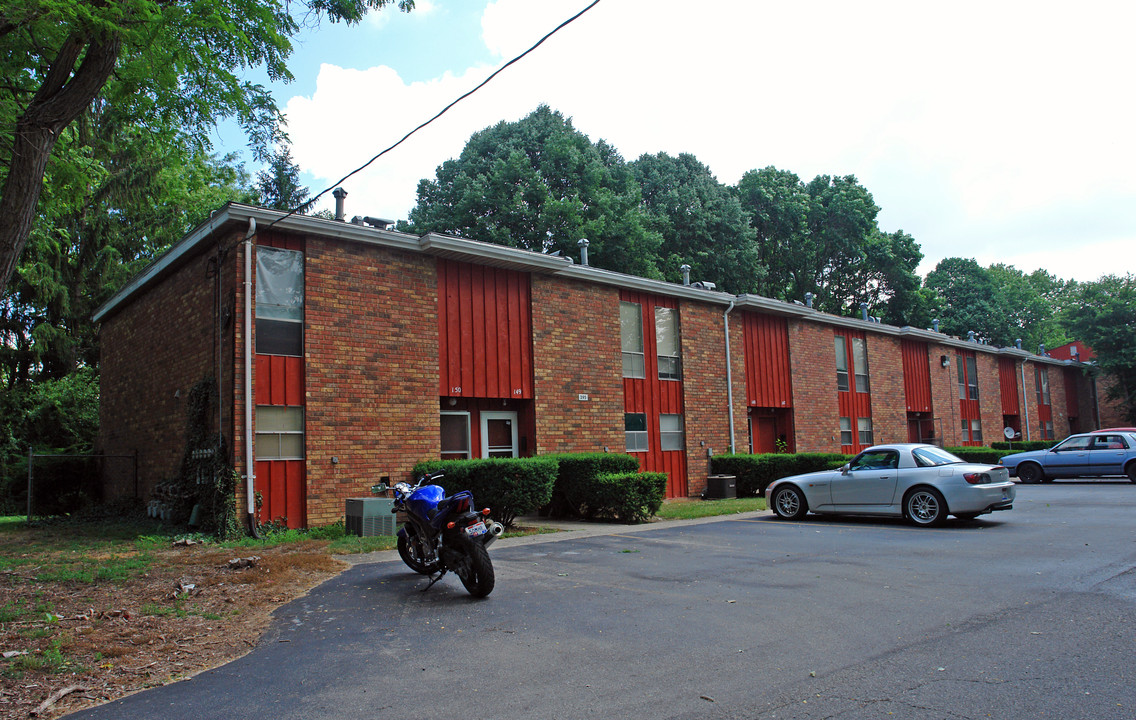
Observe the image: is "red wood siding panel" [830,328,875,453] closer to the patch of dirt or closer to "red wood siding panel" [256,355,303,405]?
"red wood siding panel" [256,355,303,405]

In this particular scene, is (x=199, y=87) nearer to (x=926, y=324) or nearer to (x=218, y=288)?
(x=218, y=288)

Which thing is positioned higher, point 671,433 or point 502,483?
point 671,433

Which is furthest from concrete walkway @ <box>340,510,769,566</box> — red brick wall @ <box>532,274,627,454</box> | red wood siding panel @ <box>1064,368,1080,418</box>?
red wood siding panel @ <box>1064,368,1080,418</box>

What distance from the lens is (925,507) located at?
38.3 ft

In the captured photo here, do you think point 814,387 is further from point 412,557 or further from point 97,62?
point 97,62

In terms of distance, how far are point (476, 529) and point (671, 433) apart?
42.0 feet

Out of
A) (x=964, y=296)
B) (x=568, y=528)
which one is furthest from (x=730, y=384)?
(x=964, y=296)

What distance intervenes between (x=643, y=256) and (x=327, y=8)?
22.1 m

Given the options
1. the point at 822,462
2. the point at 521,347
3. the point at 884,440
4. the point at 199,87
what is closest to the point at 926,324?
the point at 884,440

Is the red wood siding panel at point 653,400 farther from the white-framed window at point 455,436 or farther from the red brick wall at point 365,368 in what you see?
the red brick wall at point 365,368

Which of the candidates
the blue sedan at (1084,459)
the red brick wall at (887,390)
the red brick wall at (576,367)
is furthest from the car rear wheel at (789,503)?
the red brick wall at (887,390)

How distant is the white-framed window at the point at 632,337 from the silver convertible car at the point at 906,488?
5970mm

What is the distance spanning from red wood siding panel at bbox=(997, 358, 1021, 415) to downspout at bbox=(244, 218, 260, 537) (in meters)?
34.0

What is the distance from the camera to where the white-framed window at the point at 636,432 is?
59.4ft
